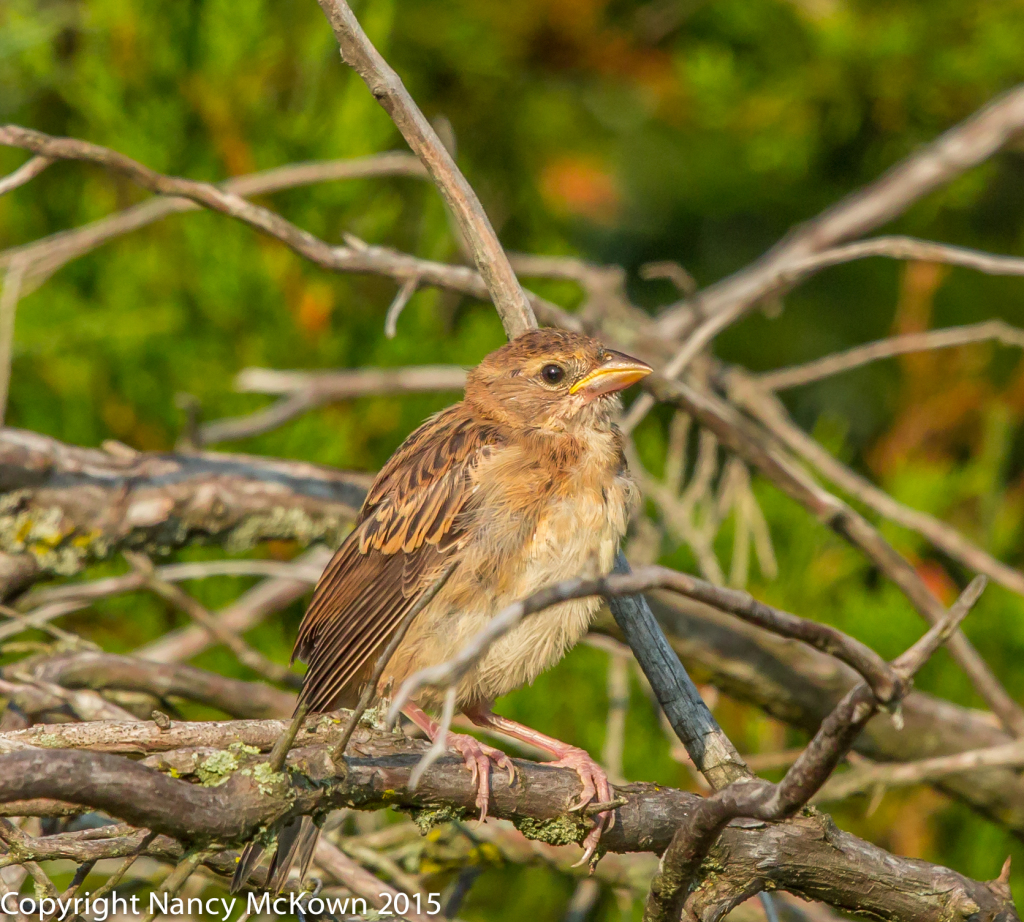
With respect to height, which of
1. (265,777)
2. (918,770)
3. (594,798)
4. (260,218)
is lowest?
(265,777)

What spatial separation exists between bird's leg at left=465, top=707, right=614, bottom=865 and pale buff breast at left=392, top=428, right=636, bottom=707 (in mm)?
182

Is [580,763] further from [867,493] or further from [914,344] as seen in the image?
[914,344]

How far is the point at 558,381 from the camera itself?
132 inches

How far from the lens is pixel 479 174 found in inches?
216

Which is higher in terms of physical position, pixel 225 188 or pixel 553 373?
pixel 225 188

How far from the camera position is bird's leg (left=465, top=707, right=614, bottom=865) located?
2354 millimetres

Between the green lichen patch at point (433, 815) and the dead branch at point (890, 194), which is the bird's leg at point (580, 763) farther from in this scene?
the dead branch at point (890, 194)

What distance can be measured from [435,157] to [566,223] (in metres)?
2.84

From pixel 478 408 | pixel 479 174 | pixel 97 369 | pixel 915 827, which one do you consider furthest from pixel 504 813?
pixel 479 174

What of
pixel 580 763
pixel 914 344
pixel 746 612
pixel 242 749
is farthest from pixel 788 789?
pixel 914 344

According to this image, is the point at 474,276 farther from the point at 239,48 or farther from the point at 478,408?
Answer: the point at 239,48

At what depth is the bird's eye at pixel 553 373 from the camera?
335 cm

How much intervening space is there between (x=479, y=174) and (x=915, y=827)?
10.9 feet

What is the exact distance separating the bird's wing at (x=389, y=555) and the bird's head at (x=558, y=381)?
0.42 feet
